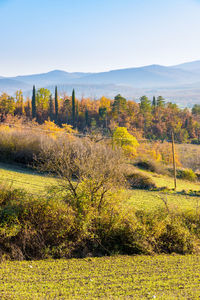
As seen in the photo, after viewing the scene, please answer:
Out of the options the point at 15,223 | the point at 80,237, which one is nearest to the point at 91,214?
the point at 80,237

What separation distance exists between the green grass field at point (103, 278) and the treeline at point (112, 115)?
78987 mm

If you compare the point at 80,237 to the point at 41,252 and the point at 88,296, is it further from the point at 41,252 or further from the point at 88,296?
the point at 88,296

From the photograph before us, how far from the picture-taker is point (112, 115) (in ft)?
326

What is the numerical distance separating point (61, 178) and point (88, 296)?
6528mm

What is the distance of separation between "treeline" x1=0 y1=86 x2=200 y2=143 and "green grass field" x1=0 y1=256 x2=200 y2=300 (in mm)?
78987

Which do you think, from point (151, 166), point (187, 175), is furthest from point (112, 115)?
point (187, 175)

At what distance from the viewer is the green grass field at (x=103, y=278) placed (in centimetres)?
1030

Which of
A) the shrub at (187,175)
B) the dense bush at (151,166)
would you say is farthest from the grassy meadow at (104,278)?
the dense bush at (151,166)

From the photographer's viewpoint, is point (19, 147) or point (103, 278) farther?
point (19, 147)

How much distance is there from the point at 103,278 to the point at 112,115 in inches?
3512

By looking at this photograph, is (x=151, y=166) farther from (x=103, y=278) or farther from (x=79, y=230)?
(x=103, y=278)

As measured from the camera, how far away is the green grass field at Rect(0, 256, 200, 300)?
1030cm

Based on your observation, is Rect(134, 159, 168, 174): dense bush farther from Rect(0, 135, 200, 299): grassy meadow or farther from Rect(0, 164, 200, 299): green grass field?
Rect(0, 164, 200, 299): green grass field

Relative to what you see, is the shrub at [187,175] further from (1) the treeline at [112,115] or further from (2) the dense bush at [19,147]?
(1) the treeline at [112,115]
